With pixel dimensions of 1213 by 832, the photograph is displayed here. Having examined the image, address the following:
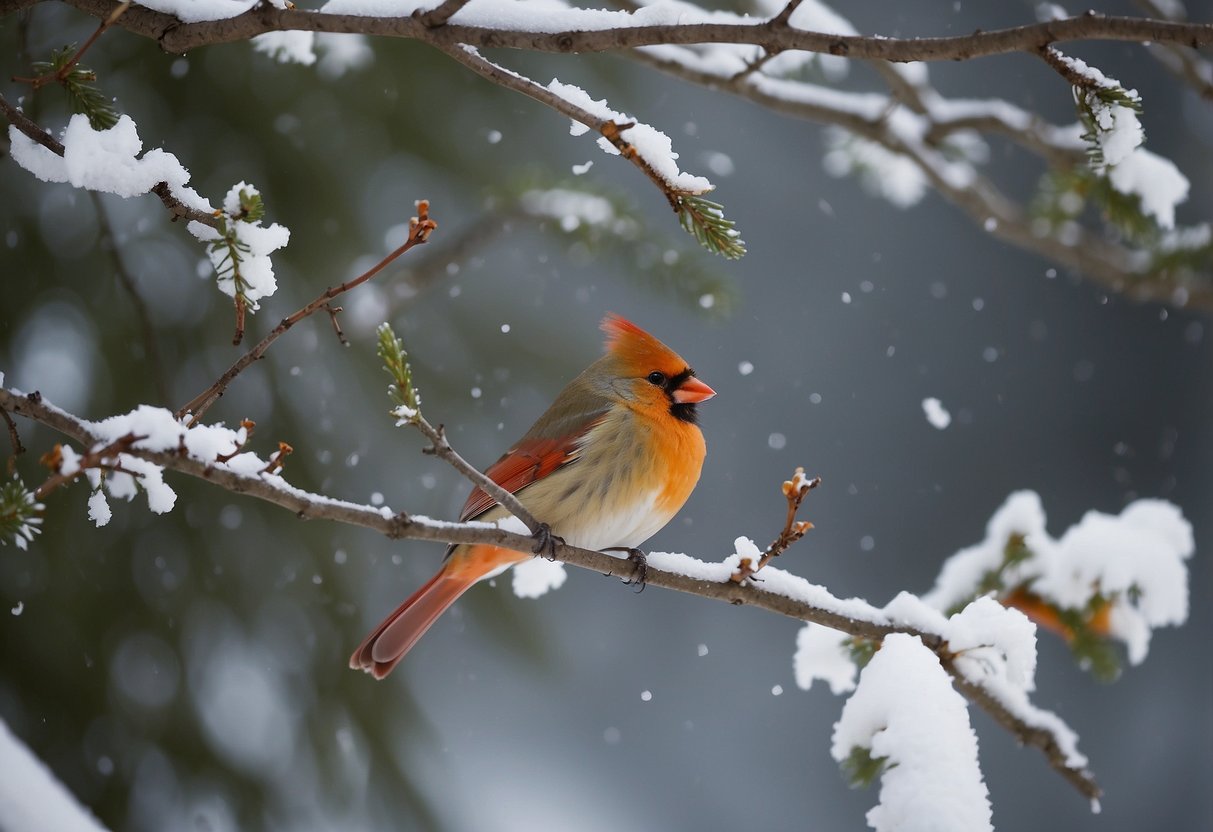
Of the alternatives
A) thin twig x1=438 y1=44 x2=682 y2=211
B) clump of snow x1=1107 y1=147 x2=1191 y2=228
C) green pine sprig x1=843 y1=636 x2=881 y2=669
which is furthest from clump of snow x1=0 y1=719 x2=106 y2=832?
clump of snow x1=1107 y1=147 x2=1191 y2=228

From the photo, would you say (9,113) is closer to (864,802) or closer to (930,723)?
(930,723)

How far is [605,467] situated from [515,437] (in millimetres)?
956

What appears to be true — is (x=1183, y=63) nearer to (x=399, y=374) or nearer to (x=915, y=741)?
(x=915, y=741)

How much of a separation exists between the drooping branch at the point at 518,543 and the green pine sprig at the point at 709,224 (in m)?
0.40

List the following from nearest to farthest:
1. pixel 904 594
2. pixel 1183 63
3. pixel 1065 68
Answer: pixel 1065 68 < pixel 904 594 < pixel 1183 63

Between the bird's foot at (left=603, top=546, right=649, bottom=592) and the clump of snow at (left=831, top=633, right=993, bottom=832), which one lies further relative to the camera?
the bird's foot at (left=603, top=546, right=649, bottom=592)

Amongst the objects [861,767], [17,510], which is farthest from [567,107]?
[861,767]

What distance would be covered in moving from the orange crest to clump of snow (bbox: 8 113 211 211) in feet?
3.76

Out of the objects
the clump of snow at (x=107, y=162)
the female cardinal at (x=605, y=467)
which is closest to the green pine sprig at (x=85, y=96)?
the clump of snow at (x=107, y=162)

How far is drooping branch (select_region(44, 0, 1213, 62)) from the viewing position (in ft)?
3.72

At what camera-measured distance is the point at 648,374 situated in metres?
2.27

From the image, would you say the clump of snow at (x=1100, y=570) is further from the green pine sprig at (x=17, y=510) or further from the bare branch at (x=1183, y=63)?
the green pine sprig at (x=17, y=510)

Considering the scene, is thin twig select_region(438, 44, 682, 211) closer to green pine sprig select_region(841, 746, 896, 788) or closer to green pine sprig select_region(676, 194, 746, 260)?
green pine sprig select_region(676, 194, 746, 260)

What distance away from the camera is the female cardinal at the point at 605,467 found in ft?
7.00
